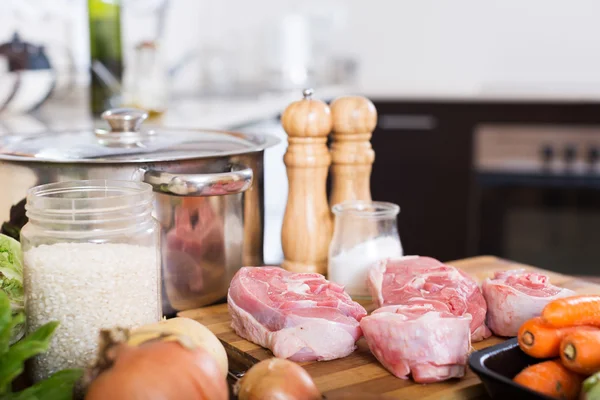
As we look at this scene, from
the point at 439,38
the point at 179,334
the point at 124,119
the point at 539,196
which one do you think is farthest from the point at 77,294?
the point at 439,38

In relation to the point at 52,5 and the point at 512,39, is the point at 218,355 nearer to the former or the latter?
the point at 52,5

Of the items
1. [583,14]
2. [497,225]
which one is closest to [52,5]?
[497,225]

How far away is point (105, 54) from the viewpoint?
236 centimetres

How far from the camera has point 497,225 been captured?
3.22 metres

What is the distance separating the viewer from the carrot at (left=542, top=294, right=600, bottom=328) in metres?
0.76

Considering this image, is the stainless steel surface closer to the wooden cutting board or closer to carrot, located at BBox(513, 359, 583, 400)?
the wooden cutting board

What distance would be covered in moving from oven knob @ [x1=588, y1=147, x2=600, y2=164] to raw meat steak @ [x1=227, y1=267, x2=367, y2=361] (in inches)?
99.9

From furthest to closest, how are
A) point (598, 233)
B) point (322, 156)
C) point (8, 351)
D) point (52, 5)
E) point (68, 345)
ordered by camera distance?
point (598, 233) → point (52, 5) → point (322, 156) → point (68, 345) → point (8, 351)

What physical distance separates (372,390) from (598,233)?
267 centimetres

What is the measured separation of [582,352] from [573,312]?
0.28 ft

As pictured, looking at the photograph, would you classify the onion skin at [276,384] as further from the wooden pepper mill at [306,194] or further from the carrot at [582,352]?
the wooden pepper mill at [306,194]

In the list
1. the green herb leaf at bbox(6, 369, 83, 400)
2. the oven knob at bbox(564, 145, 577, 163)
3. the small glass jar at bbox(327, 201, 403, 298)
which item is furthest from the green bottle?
the oven knob at bbox(564, 145, 577, 163)

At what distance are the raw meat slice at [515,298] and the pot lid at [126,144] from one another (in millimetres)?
361

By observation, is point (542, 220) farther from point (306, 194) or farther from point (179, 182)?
point (179, 182)
